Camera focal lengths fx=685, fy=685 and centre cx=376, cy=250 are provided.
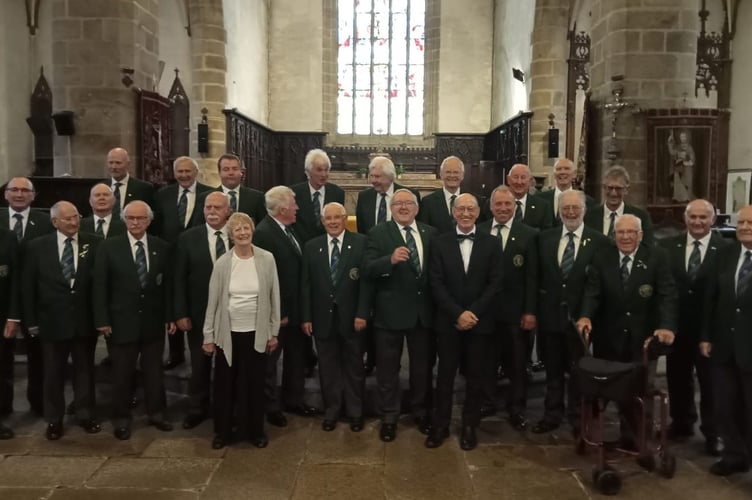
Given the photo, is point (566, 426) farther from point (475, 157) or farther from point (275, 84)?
point (275, 84)

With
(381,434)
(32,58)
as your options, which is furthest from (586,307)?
(32,58)

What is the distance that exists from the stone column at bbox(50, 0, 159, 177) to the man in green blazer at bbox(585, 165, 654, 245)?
491 centimetres

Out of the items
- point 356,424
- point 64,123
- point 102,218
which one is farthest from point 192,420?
point 64,123

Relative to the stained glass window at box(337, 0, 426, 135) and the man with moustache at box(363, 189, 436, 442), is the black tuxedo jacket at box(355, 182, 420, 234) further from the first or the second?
the stained glass window at box(337, 0, 426, 135)

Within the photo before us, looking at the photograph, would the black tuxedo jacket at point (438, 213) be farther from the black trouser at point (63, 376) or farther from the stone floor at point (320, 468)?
the black trouser at point (63, 376)

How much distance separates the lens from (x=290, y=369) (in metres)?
4.55

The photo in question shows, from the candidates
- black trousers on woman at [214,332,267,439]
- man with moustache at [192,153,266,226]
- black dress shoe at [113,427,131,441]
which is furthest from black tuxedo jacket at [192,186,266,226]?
black dress shoe at [113,427,131,441]

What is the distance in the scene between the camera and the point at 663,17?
6.88 metres

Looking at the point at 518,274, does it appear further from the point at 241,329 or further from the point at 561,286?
the point at 241,329

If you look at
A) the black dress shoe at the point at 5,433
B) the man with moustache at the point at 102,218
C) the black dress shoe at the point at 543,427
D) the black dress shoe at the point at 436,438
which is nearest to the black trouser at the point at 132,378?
the black dress shoe at the point at 5,433

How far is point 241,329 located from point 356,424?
98 cm

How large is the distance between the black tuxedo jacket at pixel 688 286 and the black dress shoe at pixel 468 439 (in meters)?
1.37

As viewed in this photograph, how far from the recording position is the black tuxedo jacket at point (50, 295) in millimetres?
4098

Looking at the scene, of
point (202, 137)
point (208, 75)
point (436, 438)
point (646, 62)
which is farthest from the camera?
point (208, 75)
